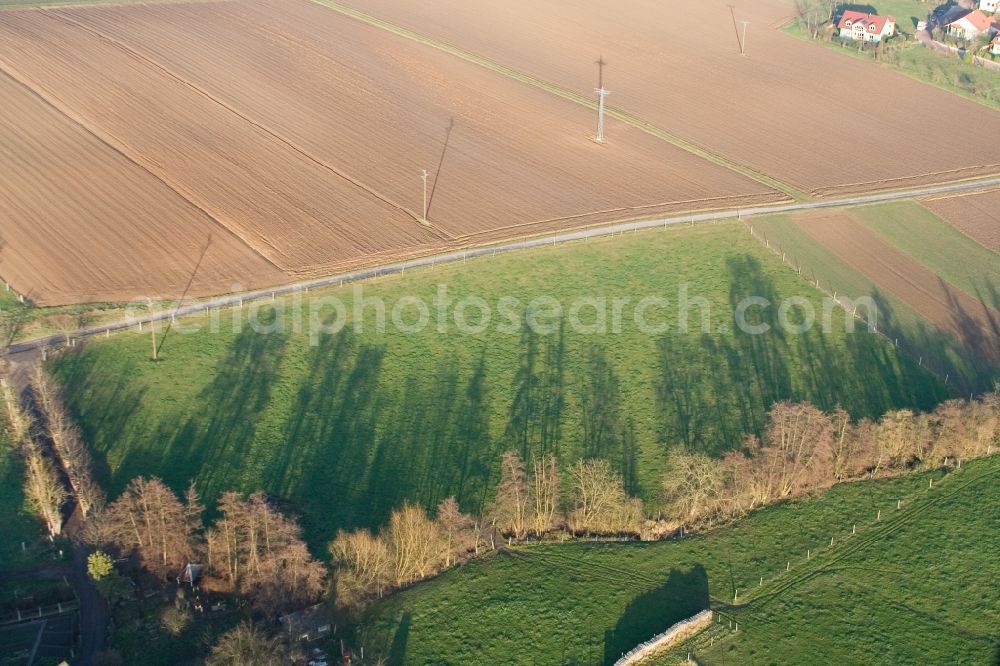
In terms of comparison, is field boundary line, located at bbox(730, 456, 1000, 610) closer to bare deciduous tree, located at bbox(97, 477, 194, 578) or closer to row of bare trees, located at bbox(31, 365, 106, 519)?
bare deciduous tree, located at bbox(97, 477, 194, 578)

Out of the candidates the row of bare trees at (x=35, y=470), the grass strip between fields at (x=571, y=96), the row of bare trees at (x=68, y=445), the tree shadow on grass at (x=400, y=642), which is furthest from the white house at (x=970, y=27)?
the row of bare trees at (x=35, y=470)

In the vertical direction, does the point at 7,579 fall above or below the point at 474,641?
below

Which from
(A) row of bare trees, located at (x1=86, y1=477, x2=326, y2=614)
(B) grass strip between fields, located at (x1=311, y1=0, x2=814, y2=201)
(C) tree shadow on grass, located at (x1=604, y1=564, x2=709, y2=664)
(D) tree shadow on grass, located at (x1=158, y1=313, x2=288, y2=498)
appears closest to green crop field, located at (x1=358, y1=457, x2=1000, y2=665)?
(C) tree shadow on grass, located at (x1=604, y1=564, x2=709, y2=664)

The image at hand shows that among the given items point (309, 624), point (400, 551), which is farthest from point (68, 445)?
point (400, 551)

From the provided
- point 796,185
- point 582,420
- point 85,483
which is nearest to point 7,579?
point 85,483

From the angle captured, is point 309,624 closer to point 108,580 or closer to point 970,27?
point 108,580

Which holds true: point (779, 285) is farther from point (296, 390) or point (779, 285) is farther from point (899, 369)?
point (296, 390)

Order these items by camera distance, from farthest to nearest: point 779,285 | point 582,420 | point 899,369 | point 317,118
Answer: point 317,118, point 779,285, point 899,369, point 582,420
